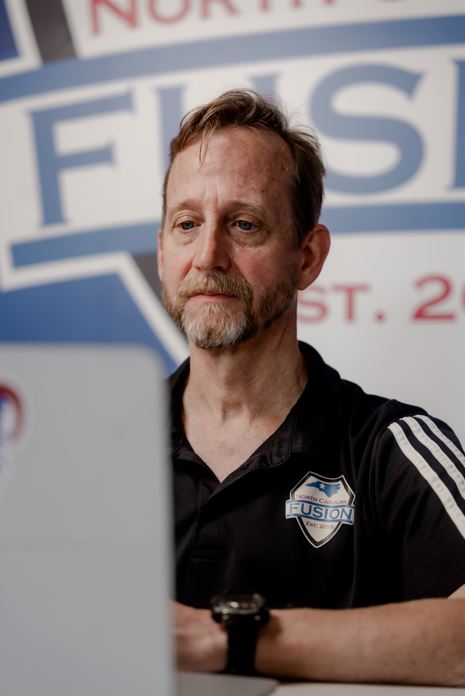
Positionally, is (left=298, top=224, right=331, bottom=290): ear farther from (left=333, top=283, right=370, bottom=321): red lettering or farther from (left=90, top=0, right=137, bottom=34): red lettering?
(left=90, top=0, right=137, bottom=34): red lettering

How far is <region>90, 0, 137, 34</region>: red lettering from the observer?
231 centimetres

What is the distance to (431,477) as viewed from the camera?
1.30 metres

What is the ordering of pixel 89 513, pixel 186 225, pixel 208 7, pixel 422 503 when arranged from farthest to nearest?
pixel 208 7, pixel 186 225, pixel 422 503, pixel 89 513

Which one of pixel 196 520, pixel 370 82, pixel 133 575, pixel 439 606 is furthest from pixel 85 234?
pixel 133 575

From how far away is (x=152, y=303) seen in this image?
91.8 inches

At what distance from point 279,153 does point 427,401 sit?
84 centimetres

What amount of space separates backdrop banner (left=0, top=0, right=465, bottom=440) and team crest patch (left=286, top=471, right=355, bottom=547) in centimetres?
83

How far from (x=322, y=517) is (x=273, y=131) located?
2.43ft

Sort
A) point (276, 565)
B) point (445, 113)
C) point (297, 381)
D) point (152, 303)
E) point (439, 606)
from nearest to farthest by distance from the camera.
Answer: point (439, 606)
point (276, 565)
point (297, 381)
point (445, 113)
point (152, 303)

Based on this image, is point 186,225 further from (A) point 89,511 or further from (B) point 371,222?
(A) point 89,511

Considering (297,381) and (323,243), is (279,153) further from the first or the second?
(297,381)

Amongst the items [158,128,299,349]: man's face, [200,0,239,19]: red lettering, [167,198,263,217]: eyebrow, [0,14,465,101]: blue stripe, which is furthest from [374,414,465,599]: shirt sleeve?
[200,0,239,19]: red lettering

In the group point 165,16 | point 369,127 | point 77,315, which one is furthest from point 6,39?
point 369,127

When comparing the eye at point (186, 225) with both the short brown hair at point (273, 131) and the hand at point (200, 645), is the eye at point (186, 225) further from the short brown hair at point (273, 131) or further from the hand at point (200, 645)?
the hand at point (200, 645)
